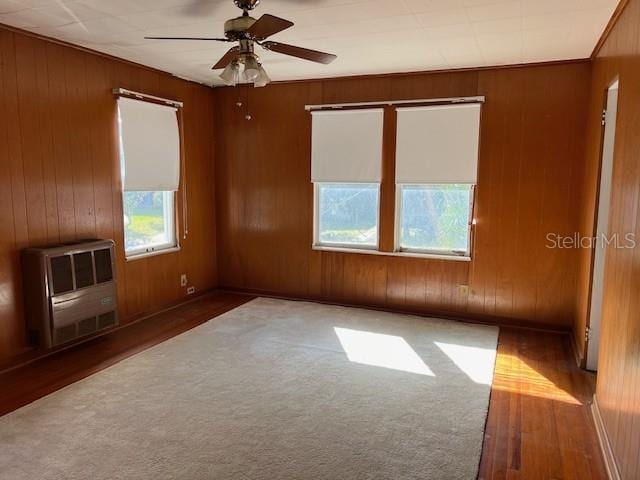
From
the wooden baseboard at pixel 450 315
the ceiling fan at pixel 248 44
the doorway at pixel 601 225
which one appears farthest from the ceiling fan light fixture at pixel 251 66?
the wooden baseboard at pixel 450 315

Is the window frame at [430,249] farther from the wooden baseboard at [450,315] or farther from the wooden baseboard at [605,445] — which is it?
the wooden baseboard at [605,445]

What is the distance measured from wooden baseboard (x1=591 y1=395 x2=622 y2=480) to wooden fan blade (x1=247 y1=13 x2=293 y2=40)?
2621mm

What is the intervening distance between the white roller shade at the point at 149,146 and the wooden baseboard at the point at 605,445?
4.05 meters

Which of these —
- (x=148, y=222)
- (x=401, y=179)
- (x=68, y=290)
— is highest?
(x=401, y=179)

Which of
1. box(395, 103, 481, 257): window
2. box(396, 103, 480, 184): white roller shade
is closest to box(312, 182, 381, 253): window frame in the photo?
box(395, 103, 481, 257): window

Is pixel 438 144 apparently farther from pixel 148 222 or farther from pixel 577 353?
pixel 148 222

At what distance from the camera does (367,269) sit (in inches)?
200

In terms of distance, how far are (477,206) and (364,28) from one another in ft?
6.85

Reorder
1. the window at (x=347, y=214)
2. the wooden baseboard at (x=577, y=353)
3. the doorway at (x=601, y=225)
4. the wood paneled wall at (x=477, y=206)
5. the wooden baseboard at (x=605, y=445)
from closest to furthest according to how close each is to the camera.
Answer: the wooden baseboard at (x=605, y=445) → the doorway at (x=601, y=225) → the wooden baseboard at (x=577, y=353) → the wood paneled wall at (x=477, y=206) → the window at (x=347, y=214)

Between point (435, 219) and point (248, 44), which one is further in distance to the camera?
point (435, 219)

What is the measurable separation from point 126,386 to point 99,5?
2430 mm

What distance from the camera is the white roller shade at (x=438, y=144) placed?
14.6 feet

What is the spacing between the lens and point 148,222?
481cm

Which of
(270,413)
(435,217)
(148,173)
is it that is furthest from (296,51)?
(435,217)
